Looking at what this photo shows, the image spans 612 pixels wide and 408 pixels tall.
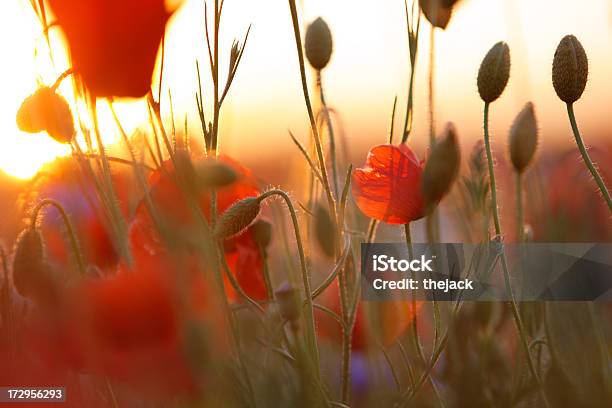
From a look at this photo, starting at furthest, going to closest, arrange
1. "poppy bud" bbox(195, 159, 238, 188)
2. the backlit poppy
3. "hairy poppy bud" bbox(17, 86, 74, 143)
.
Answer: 1. the backlit poppy
2. "hairy poppy bud" bbox(17, 86, 74, 143)
3. "poppy bud" bbox(195, 159, 238, 188)

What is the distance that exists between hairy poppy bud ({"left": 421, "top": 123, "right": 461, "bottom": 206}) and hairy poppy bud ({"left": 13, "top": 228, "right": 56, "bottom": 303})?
0.25 metres

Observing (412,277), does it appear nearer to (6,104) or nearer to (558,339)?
(558,339)

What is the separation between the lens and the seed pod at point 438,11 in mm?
557

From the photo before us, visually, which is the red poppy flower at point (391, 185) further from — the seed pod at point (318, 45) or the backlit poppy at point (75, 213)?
the backlit poppy at point (75, 213)

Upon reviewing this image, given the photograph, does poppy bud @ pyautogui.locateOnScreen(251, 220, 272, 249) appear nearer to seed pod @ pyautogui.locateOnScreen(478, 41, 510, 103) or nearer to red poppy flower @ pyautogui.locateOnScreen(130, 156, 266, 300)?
red poppy flower @ pyautogui.locateOnScreen(130, 156, 266, 300)

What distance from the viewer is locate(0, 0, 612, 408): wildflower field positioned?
51 centimetres

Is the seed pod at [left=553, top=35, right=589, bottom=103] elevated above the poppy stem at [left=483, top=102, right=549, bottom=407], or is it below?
above

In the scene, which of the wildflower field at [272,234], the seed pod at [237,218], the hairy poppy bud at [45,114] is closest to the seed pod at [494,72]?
the wildflower field at [272,234]

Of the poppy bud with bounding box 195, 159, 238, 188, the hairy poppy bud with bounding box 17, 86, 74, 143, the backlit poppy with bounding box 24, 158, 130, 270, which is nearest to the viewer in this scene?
the poppy bud with bounding box 195, 159, 238, 188

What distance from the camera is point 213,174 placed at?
19.1 inches

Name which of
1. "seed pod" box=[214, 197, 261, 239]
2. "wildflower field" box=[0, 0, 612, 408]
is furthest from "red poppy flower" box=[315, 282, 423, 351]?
"seed pod" box=[214, 197, 261, 239]

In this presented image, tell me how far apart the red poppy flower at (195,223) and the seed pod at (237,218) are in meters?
0.02

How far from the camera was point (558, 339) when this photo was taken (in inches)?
25.4

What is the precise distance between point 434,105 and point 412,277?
13cm
